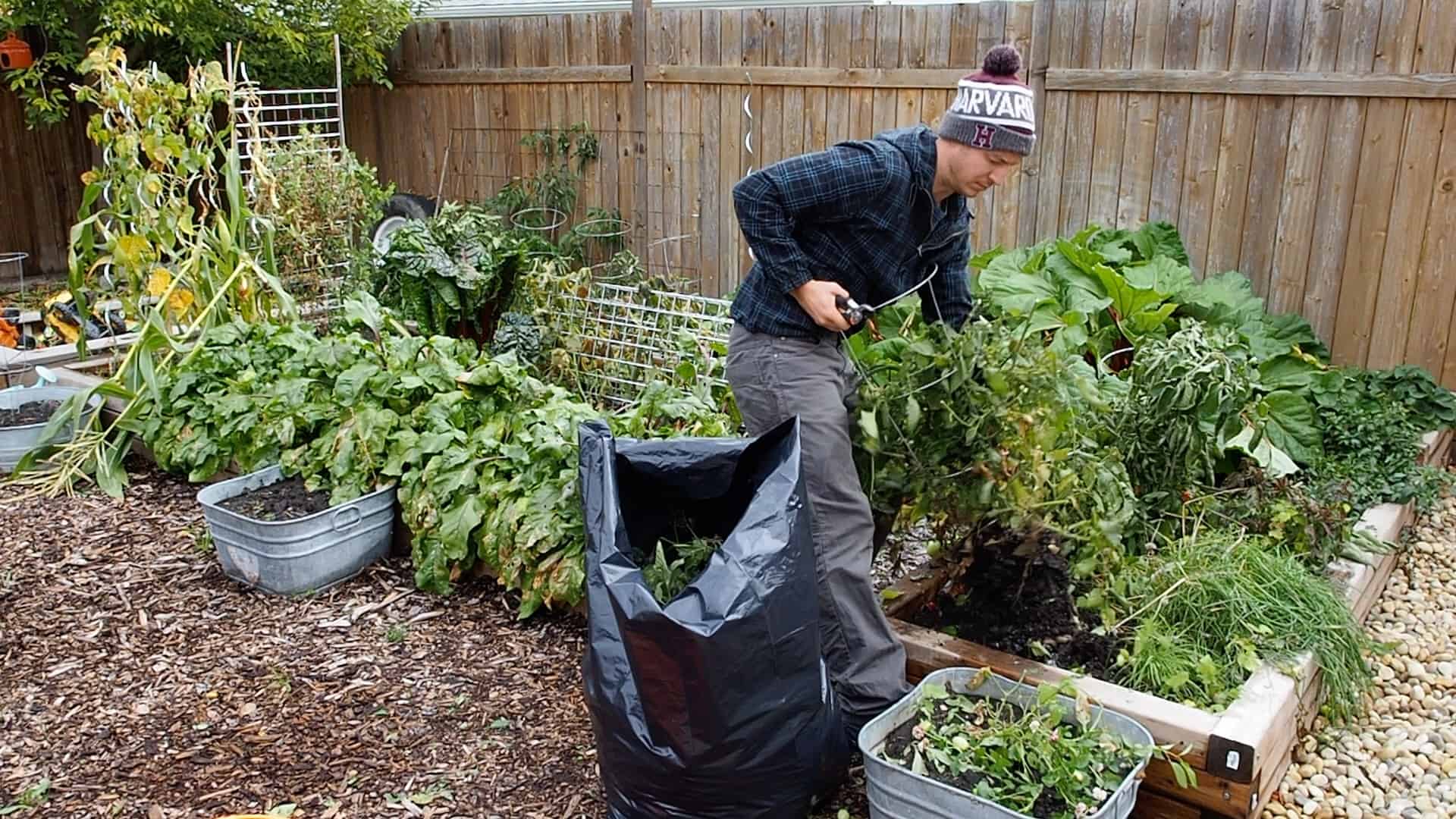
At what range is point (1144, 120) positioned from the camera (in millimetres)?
5078

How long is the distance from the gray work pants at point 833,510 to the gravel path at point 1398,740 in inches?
35.8

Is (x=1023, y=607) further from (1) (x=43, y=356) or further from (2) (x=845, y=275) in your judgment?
(1) (x=43, y=356)

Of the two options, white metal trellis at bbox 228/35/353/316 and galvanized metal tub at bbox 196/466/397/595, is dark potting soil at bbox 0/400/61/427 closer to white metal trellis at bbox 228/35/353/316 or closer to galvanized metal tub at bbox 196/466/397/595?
white metal trellis at bbox 228/35/353/316

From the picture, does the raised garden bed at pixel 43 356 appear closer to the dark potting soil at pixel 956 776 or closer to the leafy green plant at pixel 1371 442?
the dark potting soil at pixel 956 776

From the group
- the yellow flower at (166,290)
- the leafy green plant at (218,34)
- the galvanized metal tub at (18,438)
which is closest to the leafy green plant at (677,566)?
the yellow flower at (166,290)

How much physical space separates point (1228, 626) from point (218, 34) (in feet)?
24.2

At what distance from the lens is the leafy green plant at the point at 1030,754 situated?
85.7 inches

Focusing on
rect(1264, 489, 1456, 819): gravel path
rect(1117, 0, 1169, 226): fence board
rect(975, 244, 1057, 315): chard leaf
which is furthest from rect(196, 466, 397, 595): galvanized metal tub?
rect(1117, 0, 1169, 226): fence board

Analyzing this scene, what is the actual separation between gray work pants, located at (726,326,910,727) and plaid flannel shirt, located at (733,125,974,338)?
0.24 feet

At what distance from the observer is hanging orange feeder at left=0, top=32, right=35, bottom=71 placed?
756 cm

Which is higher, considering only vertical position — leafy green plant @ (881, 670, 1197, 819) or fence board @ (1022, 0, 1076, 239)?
fence board @ (1022, 0, 1076, 239)

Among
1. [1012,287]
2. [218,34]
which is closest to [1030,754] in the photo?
[1012,287]

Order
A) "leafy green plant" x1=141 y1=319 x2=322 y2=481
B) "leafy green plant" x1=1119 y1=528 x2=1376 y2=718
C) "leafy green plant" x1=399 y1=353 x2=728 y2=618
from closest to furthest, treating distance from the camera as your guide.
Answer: "leafy green plant" x1=1119 y1=528 x2=1376 y2=718, "leafy green plant" x1=399 y1=353 x2=728 y2=618, "leafy green plant" x1=141 y1=319 x2=322 y2=481

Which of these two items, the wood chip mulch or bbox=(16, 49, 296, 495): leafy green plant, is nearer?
the wood chip mulch
